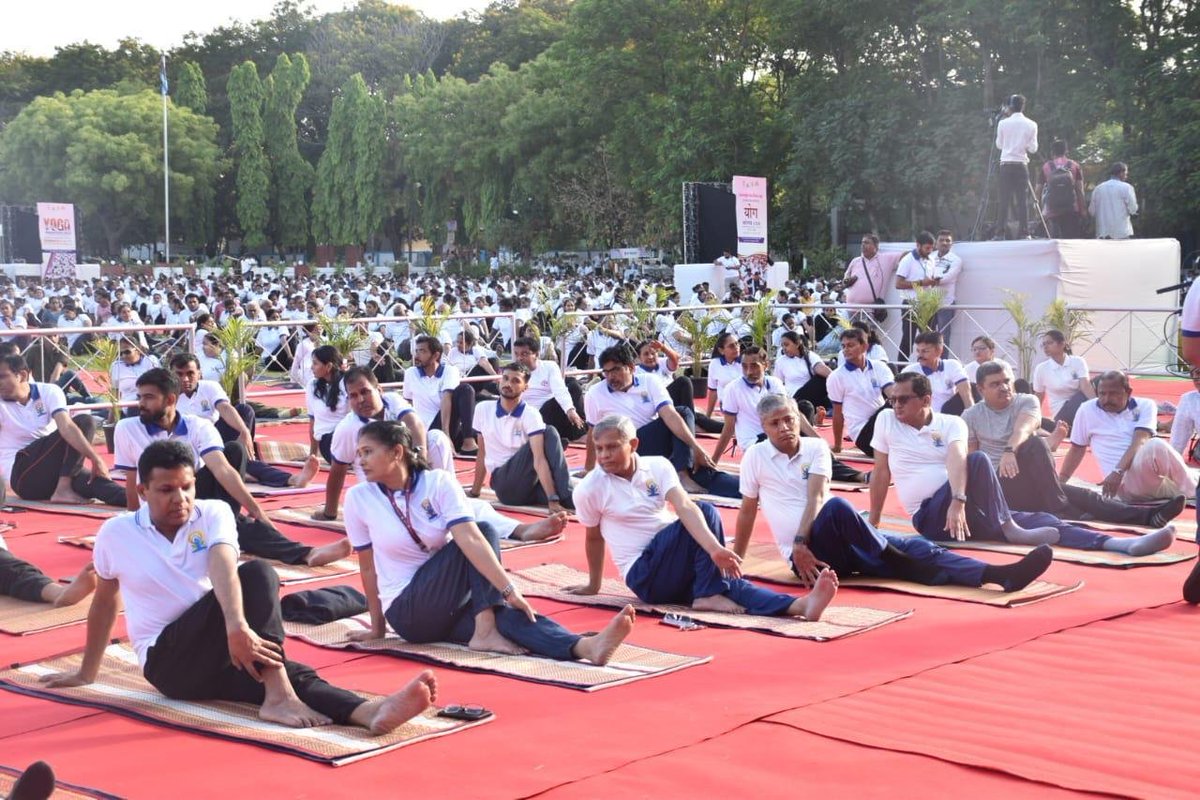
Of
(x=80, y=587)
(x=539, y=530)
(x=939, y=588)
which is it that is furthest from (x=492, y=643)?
(x=539, y=530)

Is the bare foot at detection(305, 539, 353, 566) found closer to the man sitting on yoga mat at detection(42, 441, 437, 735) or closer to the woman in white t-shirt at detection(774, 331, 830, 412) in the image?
the man sitting on yoga mat at detection(42, 441, 437, 735)

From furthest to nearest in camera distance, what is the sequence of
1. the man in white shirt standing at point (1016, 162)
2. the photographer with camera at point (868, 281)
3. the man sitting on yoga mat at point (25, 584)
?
the photographer with camera at point (868, 281)
the man in white shirt standing at point (1016, 162)
the man sitting on yoga mat at point (25, 584)

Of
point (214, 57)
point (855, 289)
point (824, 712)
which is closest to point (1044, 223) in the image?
point (855, 289)

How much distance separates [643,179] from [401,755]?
29.1 meters

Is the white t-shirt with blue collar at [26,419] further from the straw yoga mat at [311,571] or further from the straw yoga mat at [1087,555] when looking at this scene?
the straw yoga mat at [1087,555]

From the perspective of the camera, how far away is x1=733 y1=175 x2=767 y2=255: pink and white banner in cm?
2039

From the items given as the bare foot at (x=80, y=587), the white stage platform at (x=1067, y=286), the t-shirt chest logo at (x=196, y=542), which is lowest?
the bare foot at (x=80, y=587)

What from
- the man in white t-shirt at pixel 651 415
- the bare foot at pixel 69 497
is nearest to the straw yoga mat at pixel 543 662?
the man in white t-shirt at pixel 651 415

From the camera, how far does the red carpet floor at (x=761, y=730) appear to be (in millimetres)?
4098

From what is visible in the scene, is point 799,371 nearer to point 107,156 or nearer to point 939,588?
point 939,588

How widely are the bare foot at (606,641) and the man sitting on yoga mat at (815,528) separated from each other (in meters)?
1.52

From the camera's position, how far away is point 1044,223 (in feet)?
57.6

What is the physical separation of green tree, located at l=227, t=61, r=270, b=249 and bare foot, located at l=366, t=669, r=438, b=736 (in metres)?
45.3

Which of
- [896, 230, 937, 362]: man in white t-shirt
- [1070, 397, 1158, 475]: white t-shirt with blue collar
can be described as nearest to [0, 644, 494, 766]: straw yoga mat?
[1070, 397, 1158, 475]: white t-shirt with blue collar
